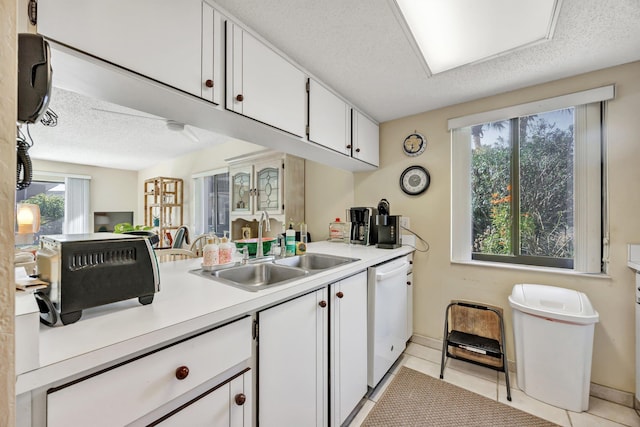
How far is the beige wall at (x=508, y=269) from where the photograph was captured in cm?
159

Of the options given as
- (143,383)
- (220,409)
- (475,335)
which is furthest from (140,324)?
(475,335)

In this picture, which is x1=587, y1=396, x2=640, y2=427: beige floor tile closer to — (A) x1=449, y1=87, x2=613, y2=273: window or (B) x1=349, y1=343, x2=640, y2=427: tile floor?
(B) x1=349, y1=343, x2=640, y2=427: tile floor

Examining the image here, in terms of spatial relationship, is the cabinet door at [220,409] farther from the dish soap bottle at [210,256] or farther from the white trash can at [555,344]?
the white trash can at [555,344]

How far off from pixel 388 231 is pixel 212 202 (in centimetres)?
329

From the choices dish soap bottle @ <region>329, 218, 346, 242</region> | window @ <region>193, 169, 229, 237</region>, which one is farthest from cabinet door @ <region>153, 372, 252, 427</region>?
window @ <region>193, 169, 229, 237</region>

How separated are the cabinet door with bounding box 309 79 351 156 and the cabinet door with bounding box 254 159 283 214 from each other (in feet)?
3.79

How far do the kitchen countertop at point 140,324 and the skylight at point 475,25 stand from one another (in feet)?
4.69

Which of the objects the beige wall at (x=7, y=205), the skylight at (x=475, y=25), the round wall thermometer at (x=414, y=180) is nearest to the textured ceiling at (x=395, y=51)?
the skylight at (x=475, y=25)

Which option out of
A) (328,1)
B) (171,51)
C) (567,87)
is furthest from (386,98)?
(171,51)

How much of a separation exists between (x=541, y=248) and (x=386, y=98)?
1.68 metres

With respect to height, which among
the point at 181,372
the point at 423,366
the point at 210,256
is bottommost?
the point at 423,366

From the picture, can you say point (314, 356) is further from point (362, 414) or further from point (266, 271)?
point (362, 414)

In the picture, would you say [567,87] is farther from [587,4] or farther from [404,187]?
[404,187]

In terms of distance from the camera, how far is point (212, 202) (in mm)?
4355
